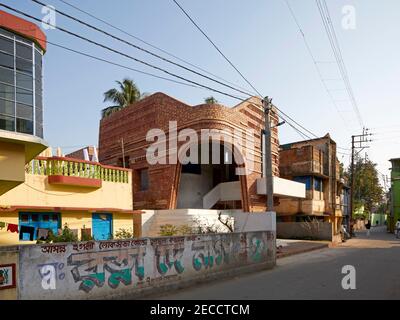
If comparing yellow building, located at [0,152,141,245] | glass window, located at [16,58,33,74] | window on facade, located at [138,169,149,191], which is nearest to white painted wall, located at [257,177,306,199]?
window on facade, located at [138,169,149,191]

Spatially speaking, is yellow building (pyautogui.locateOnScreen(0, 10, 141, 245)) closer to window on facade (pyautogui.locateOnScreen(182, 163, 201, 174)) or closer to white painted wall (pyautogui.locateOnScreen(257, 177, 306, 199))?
window on facade (pyautogui.locateOnScreen(182, 163, 201, 174))

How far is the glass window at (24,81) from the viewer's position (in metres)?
10.8

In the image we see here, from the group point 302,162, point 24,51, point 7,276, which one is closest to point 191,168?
point 302,162

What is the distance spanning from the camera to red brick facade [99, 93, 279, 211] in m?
22.9

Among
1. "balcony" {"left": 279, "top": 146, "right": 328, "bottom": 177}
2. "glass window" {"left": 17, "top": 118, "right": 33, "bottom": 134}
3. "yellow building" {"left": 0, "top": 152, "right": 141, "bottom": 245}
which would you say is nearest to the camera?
"glass window" {"left": 17, "top": 118, "right": 33, "bottom": 134}

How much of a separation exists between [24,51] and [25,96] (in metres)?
1.19

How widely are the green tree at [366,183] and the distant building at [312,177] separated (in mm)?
23000

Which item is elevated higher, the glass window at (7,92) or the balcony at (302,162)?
the glass window at (7,92)

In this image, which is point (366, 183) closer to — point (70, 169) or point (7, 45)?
point (70, 169)

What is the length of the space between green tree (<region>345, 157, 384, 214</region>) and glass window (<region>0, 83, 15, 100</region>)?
56044 mm

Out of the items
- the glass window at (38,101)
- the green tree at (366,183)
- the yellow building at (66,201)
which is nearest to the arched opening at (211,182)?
the yellow building at (66,201)

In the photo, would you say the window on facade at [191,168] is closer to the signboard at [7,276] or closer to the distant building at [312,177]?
the distant building at [312,177]

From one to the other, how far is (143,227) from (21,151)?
32.7 feet
